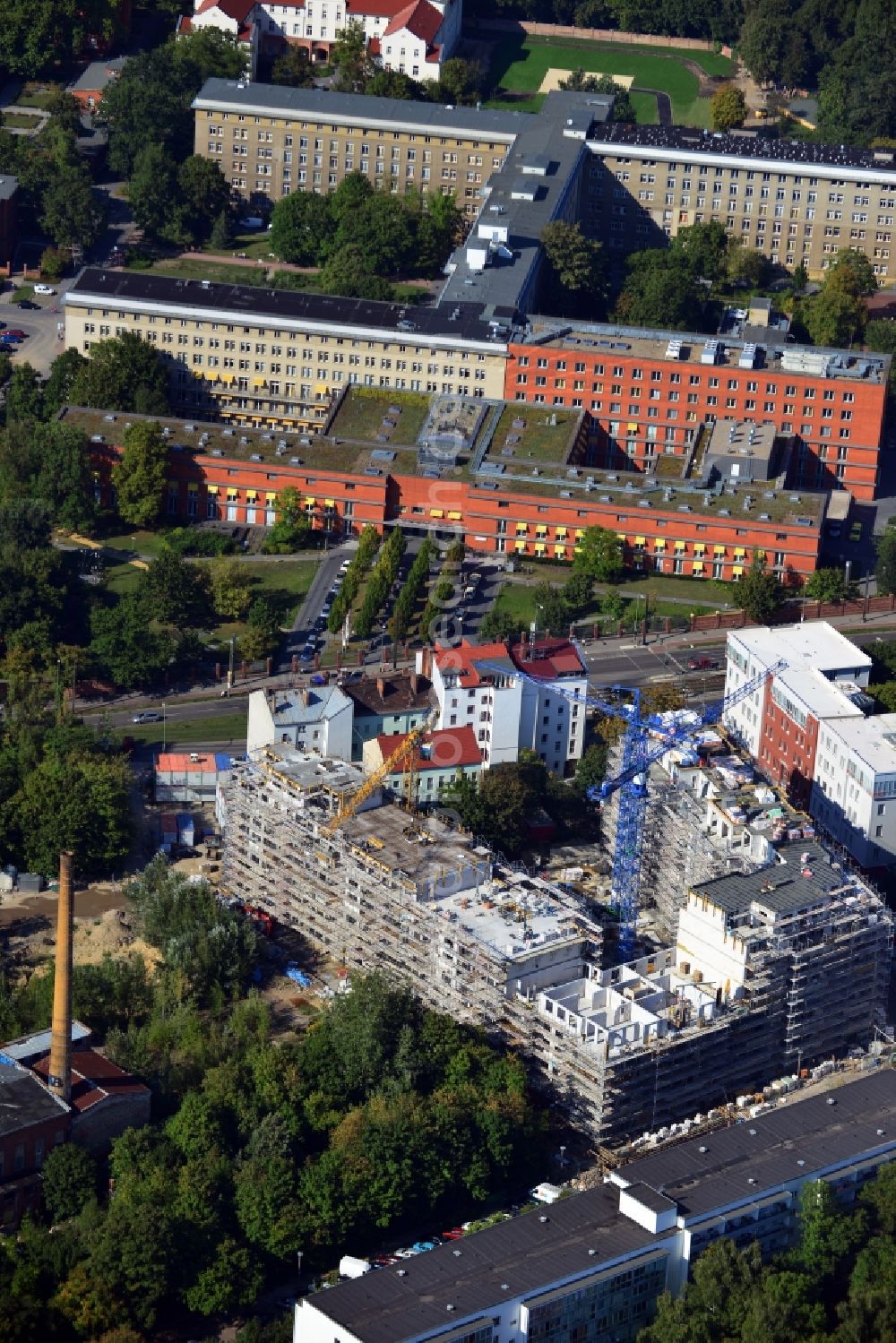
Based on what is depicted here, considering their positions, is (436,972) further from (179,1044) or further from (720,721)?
(720,721)

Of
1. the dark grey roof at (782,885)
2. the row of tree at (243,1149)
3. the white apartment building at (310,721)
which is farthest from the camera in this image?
the white apartment building at (310,721)

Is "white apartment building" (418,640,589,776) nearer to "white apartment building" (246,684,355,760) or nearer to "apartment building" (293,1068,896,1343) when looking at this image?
"white apartment building" (246,684,355,760)

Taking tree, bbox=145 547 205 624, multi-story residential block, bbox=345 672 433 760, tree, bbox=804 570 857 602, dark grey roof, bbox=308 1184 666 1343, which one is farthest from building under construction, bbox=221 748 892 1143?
tree, bbox=804 570 857 602

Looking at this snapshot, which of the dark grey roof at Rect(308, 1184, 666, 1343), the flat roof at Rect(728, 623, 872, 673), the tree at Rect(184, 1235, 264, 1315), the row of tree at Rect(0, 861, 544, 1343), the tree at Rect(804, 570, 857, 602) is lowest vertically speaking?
the tree at Rect(184, 1235, 264, 1315)

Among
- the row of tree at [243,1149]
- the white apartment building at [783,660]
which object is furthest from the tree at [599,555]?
the row of tree at [243,1149]

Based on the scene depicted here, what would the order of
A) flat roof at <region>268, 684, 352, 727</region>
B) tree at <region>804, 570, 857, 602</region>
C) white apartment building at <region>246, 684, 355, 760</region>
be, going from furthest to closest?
1. tree at <region>804, 570, 857, 602</region>
2. flat roof at <region>268, 684, 352, 727</region>
3. white apartment building at <region>246, 684, 355, 760</region>

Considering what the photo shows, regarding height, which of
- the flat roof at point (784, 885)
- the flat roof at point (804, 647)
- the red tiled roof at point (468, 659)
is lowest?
the flat roof at point (784, 885)

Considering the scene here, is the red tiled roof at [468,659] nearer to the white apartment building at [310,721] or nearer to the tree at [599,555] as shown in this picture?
the white apartment building at [310,721]
